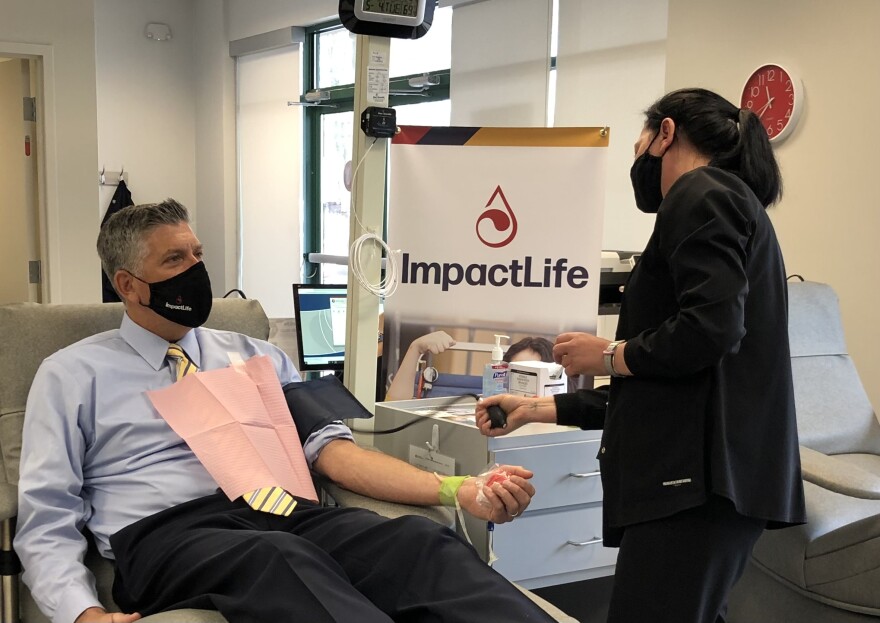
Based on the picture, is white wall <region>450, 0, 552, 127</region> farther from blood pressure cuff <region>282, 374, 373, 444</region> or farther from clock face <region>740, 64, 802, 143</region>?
blood pressure cuff <region>282, 374, 373, 444</region>

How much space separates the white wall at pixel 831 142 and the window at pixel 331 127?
7.26ft

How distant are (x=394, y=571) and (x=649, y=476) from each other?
0.47m

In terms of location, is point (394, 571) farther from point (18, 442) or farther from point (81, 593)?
point (18, 442)

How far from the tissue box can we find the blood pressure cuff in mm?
489

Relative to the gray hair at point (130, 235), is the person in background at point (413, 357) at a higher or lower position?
lower

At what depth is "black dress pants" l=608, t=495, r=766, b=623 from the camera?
1.37 meters

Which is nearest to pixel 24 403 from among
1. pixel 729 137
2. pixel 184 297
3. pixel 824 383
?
pixel 184 297

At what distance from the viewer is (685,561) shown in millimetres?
1367

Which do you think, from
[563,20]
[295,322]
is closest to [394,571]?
[295,322]

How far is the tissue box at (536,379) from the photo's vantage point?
225 cm

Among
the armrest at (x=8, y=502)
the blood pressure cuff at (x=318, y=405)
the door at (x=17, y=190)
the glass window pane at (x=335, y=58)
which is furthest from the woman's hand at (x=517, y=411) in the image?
the glass window pane at (x=335, y=58)

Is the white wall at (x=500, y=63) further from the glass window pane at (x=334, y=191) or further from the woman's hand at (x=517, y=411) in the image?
the woman's hand at (x=517, y=411)

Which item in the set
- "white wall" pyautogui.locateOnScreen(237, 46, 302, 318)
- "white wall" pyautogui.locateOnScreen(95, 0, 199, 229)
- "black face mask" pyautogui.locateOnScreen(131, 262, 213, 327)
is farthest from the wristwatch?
"white wall" pyautogui.locateOnScreen(95, 0, 199, 229)

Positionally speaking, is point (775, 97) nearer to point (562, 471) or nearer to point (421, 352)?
point (421, 352)
